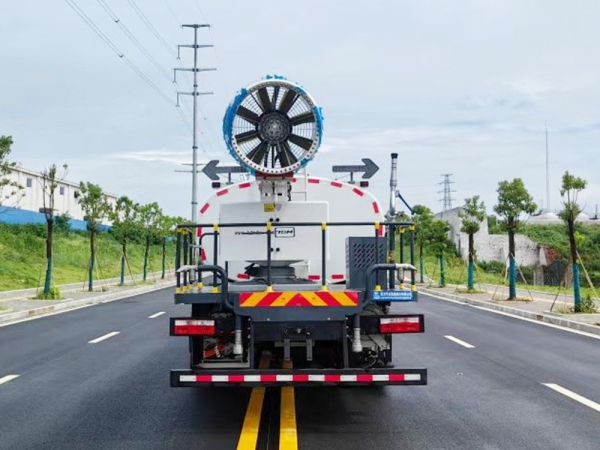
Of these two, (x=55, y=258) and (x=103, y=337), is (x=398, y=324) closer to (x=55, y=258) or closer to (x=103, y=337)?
(x=103, y=337)

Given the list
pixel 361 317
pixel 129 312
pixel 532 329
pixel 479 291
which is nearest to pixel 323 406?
pixel 361 317

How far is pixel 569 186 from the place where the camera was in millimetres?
19766

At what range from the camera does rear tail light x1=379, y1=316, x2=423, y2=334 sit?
22.1 feet

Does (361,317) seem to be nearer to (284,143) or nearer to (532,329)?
(284,143)

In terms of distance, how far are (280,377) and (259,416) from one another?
0.85 meters

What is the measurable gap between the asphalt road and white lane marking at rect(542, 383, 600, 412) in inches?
2.2

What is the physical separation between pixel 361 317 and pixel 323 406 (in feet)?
3.86

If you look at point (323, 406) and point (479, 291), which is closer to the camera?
point (323, 406)

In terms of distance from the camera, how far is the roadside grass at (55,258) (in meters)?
33.3

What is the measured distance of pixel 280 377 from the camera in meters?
6.07

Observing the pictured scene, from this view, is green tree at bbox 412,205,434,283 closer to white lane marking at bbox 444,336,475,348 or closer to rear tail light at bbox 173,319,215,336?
white lane marking at bbox 444,336,475,348

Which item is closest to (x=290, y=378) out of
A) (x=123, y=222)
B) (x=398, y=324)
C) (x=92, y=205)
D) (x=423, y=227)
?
(x=398, y=324)

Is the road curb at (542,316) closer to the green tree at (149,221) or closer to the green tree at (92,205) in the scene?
the green tree at (92,205)

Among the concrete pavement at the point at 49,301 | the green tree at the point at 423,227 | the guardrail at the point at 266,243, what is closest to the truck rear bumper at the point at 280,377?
the guardrail at the point at 266,243
